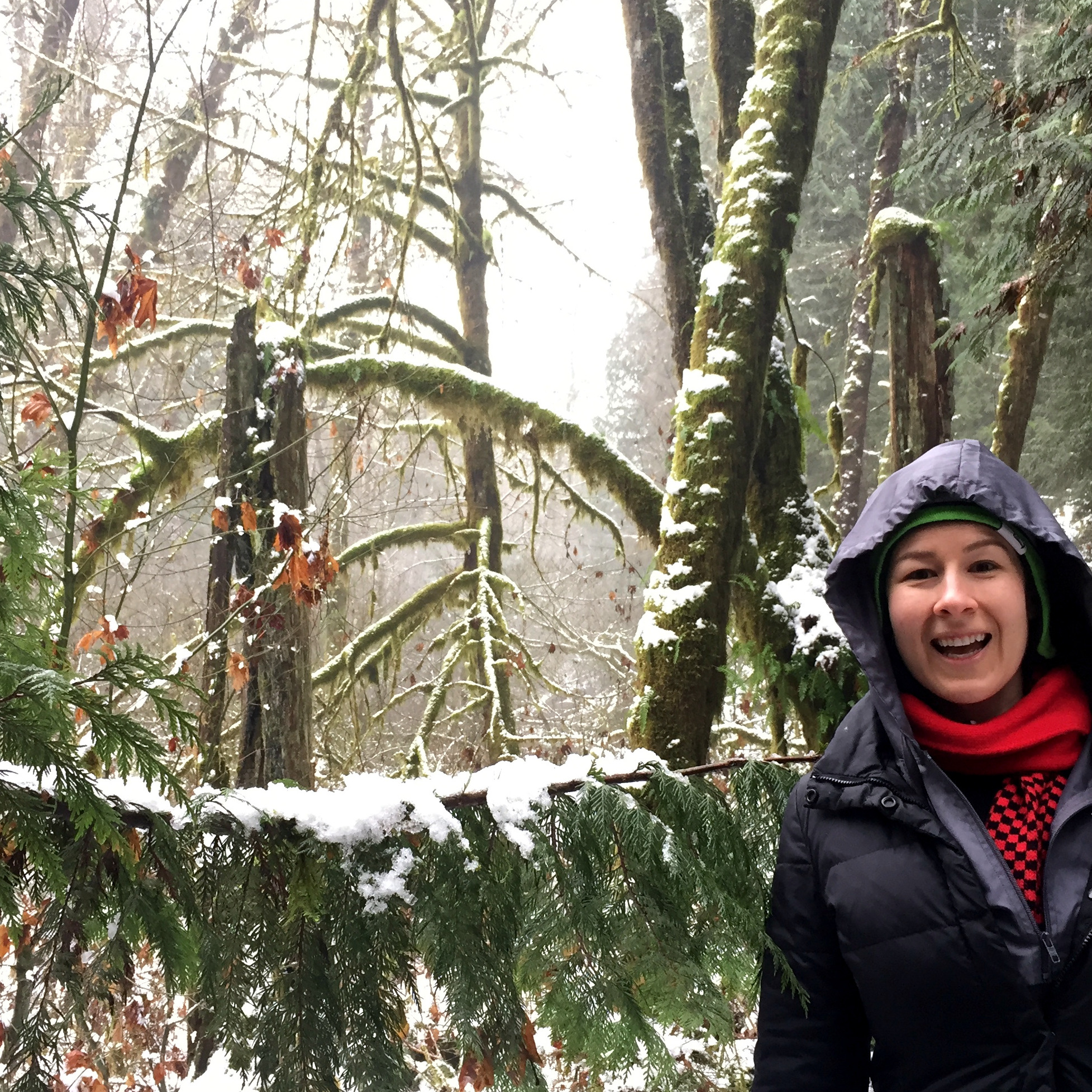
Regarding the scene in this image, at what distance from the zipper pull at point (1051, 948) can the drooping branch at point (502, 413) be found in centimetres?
341

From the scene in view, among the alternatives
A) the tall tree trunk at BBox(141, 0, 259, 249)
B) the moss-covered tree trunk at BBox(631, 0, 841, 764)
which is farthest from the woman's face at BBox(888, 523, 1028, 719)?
the tall tree trunk at BBox(141, 0, 259, 249)

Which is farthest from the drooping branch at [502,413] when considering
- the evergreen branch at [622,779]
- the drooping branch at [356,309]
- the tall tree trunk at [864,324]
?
the tall tree trunk at [864,324]

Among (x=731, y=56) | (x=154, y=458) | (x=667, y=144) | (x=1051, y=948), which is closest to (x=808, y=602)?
(x=1051, y=948)

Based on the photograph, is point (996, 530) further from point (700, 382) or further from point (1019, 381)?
point (1019, 381)

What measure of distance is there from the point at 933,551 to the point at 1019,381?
6.27 meters

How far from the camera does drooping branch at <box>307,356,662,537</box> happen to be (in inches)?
Result: 181

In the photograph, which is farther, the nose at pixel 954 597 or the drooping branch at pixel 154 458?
the drooping branch at pixel 154 458

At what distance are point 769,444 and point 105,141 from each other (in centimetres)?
718

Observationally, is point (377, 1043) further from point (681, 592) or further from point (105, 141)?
point (105, 141)

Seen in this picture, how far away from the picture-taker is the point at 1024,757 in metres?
1.51

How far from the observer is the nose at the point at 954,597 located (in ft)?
4.98

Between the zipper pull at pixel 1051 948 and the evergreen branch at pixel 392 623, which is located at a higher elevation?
the evergreen branch at pixel 392 623

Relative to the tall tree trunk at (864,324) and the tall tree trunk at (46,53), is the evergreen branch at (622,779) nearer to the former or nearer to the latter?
the tall tree trunk at (46,53)

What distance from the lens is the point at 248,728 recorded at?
3.79 metres
